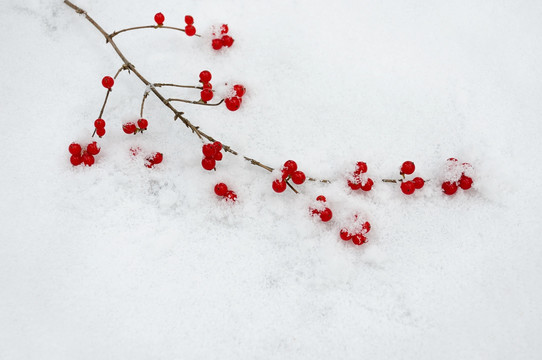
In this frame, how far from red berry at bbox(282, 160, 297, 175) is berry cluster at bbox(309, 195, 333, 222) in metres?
0.12

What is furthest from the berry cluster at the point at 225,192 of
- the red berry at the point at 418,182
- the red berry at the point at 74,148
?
the red berry at the point at 418,182

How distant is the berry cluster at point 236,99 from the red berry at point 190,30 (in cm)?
24

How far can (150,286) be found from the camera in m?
1.30

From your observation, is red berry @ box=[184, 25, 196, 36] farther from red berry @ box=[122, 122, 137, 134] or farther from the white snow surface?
red berry @ box=[122, 122, 137, 134]

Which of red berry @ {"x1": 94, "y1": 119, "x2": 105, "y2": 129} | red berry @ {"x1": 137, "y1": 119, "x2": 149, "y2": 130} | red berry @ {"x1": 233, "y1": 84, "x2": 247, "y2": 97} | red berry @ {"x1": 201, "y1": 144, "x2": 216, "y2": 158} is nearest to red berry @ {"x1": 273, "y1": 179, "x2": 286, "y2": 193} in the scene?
red berry @ {"x1": 201, "y1": 144, "x2": 216, "y2": 158}

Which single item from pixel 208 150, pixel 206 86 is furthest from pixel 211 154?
pixel 206 86

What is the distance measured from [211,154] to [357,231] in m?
0.51

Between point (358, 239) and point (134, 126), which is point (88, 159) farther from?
point (358, 239)

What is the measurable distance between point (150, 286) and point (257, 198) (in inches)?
16.7

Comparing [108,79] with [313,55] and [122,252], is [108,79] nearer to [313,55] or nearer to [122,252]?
[122,252]

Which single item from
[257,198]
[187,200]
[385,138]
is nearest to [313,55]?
[385,138]

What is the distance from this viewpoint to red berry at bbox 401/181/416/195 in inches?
53.2

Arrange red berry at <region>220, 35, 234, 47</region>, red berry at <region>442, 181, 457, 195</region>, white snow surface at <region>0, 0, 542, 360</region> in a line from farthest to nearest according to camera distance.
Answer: red berry at <region>220, 35, 234, 47</region> → red berry at <region>442, 181, 457, 195</region> → white snow surface at <region>0, 0, 542, 360</region>

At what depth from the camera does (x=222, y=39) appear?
4.91 feet
